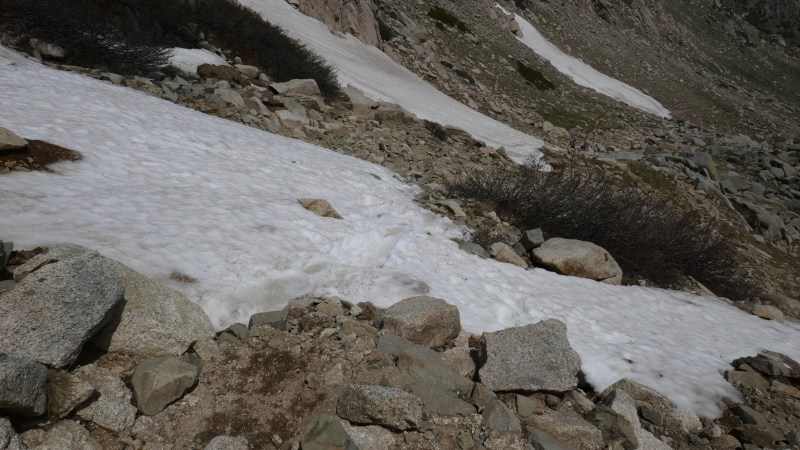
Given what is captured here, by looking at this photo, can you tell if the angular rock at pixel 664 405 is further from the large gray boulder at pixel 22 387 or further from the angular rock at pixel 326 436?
the large gray boulder at pixel 22 387

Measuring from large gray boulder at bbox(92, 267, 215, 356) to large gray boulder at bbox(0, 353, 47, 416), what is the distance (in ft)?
2.15

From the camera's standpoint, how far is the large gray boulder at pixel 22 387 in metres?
2.03

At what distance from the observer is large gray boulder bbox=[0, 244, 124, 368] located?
2461 mm

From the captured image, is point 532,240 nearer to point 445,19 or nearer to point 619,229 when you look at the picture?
point 619,229

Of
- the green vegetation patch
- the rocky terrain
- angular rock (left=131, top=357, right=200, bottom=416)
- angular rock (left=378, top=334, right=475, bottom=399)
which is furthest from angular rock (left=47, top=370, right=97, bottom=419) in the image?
the green vegetation patch

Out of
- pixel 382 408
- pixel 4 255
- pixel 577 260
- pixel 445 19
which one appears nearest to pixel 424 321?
pixel 382 408

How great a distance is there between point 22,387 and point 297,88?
10.9 meters

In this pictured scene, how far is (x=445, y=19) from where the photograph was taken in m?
30.2

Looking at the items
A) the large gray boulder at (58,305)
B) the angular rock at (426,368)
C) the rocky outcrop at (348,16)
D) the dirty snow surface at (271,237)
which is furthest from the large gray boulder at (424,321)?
the rocky outcrop at (348,16)

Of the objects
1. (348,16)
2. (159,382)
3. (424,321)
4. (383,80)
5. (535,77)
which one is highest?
(535,77)

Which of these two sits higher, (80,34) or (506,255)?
(80,34)

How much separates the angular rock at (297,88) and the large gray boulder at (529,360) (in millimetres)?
9808

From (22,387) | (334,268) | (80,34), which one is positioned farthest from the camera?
(80,34)

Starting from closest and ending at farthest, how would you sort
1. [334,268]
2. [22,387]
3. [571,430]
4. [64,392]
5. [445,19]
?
[22,387], [64,392], [571,430], [334,268], [445,19]
